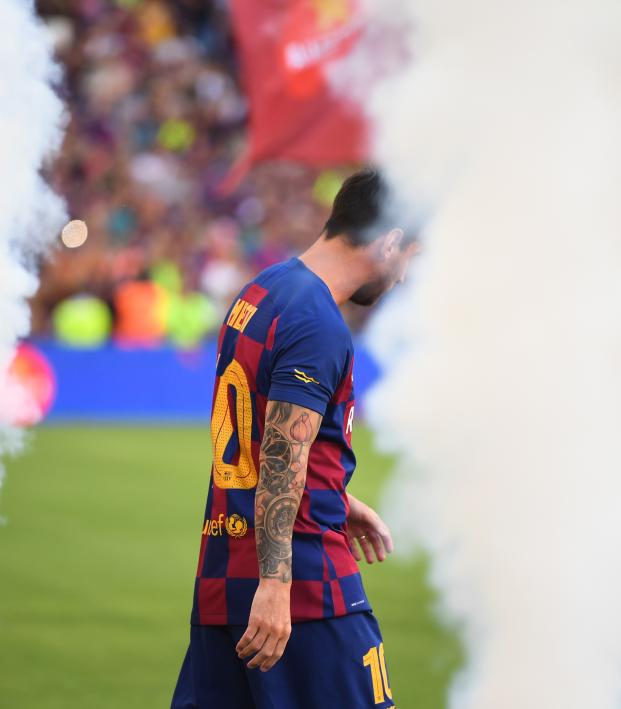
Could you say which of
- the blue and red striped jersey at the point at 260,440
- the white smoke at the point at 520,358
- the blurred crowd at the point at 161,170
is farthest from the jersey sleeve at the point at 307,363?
the blurred crowd at the point at 161,170

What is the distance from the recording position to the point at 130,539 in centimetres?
712

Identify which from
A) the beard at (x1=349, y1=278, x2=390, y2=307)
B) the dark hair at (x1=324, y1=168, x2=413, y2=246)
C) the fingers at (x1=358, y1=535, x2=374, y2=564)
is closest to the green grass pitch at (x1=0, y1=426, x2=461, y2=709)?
the fingers at (x1=358, y1=535, x2=374, y2=564)

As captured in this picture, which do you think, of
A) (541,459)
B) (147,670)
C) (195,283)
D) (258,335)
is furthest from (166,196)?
(258,335)

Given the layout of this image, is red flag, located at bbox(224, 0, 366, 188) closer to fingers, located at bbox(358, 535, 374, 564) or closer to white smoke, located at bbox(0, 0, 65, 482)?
fingers, located at bbox(358, 535, 374, 564)

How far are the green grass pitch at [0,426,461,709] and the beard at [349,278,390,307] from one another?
87.5 inches

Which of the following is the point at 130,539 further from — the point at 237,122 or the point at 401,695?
the point at 237,122

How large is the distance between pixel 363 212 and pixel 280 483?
0.65 metres

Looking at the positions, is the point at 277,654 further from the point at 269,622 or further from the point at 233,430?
the point at 233,430

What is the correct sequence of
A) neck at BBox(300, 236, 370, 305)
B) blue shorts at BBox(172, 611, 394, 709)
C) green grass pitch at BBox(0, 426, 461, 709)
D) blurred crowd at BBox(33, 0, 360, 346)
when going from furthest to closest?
blurred crowd at BBox(33, 0, 360, 346) < green grass pitch at BBox(0, 426, 461, 709) < neck at BBox(300, 236, 370, 305) < blue shorts at BBox(172, 611, 394, 709)

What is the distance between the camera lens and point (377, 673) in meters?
2.52

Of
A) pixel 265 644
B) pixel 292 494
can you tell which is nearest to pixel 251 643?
pixel 265 644

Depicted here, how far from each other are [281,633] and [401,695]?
2.29m

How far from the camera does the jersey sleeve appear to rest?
7.80 feet

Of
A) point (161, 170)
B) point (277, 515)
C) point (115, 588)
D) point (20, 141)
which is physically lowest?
point (277, 515)
